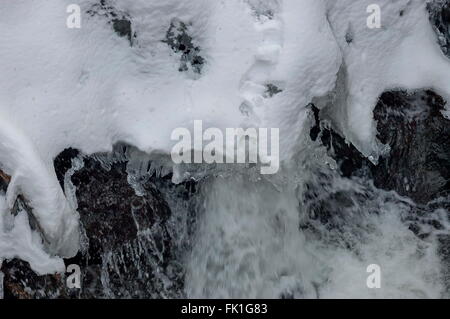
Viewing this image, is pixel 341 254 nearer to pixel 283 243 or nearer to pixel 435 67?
pixel 283 243

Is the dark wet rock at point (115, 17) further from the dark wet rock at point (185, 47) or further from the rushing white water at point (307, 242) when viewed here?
the rushing white water at point (307, 242)

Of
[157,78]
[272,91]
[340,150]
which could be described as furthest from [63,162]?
[340,150]

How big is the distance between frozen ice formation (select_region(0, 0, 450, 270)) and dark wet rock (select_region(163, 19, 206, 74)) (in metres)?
0.02

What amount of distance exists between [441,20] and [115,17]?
7.07 ft

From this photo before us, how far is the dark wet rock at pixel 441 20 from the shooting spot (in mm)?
3938

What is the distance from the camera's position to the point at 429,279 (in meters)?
4.05

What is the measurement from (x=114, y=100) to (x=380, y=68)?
175 centimetres

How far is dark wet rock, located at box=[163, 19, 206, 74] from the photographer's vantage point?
3.69 m

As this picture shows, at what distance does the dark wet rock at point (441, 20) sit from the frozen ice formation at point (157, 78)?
0.41m

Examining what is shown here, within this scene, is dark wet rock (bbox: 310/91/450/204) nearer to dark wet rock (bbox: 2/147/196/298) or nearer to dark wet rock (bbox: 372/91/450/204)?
dark wet rock (bbox: 372/91/450/204)

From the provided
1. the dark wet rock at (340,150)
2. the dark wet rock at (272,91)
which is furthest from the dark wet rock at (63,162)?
the dark wet rock at (340,150)

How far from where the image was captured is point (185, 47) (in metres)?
3.73

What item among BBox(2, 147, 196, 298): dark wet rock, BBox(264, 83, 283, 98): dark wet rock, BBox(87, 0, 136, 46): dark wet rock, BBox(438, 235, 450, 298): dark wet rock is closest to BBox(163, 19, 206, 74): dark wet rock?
BBox(87, 0, 136, 46): dark wet rock
